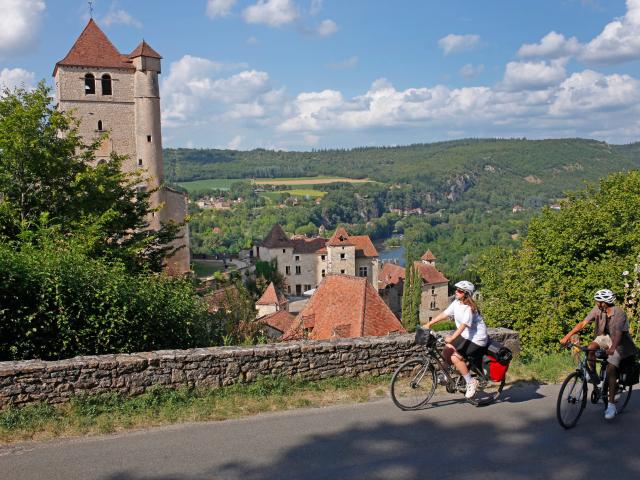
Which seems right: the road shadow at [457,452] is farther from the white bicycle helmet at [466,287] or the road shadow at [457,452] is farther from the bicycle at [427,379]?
the white bicycle helmet at [466,287]

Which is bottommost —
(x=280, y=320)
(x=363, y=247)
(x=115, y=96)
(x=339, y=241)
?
(x=363, y=247)

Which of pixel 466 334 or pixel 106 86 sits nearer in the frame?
pixel 466 334

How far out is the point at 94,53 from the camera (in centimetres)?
4209

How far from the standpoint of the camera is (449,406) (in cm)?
759

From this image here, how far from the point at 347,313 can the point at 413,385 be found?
1311cm

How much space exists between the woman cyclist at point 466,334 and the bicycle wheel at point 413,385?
1.15ft

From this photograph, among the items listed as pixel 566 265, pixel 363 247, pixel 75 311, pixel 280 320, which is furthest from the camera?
pixel 363 247

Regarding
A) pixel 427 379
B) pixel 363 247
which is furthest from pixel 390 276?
pixel 427 379

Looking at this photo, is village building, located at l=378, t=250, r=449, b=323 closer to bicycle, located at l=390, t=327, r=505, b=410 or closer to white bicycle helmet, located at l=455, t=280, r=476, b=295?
bicycle, located at l=390, t=327, r=505, b=410

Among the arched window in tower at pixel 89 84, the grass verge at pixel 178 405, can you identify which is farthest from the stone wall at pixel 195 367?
the arched window in tower at pixel 89 84

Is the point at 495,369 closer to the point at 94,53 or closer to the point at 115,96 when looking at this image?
the point at 115,96

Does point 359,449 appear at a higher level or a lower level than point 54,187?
lower

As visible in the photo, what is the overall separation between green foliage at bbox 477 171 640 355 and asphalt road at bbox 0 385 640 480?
438 inches

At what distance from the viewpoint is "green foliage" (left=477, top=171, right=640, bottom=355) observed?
1800cm
